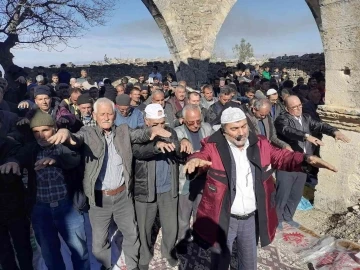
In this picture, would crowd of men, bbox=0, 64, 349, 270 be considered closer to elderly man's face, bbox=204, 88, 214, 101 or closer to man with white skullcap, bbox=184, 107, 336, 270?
man with white skullcap, bbox=184, 107, 336, 270

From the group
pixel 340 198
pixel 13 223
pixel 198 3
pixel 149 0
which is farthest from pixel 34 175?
pixel 198 3

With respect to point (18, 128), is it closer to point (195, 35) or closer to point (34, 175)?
point (34, 175)

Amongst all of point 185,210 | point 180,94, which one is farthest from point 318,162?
point 180,94

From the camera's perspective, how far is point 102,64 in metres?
16.8

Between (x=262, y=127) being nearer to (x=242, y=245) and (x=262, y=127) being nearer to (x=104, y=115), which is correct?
(x=242, y=245)

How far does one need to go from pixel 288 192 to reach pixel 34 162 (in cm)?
300

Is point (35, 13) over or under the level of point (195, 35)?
over

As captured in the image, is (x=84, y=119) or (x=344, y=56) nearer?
(x=344, y=56)

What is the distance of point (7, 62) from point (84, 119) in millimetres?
9645

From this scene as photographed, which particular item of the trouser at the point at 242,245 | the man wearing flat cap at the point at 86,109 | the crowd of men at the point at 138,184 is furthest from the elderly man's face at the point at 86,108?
the trouser at the point at 242,245

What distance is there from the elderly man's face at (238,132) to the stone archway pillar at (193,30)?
798 cm

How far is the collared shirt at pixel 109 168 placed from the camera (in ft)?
9.68

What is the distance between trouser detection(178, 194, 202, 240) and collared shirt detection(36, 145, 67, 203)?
4.23 feet

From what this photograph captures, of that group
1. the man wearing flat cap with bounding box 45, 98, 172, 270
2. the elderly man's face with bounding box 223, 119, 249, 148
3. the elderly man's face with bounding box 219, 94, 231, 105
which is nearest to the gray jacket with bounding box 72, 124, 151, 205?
the man wearing flat cap with bounding box 45, 98, 172, 270
